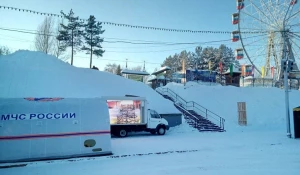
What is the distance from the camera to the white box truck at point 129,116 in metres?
18.3

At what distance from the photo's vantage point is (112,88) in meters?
26.4

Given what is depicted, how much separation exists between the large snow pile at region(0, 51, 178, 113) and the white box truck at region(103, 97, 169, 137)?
442 cm

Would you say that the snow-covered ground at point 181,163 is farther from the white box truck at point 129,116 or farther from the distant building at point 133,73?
the distant building at point 133,73

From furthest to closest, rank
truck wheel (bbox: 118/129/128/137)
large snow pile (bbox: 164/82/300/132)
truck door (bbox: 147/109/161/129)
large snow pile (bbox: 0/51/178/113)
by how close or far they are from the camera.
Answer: large snow pile (bbox: 164/82/300/132)
large snow pile (bbox: 0/51/178/113)
truck door (bbox: 147/109/161/129)
truck wheel (bbox: 118/129/128/137)

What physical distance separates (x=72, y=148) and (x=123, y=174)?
4.15 metres

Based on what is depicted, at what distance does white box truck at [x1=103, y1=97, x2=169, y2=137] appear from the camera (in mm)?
18328

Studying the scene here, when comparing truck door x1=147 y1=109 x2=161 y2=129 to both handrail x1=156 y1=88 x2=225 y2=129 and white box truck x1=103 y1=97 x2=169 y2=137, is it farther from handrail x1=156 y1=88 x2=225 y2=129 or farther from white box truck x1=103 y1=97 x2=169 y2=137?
handrail x1=156 y1=88 x2=225 y2=129

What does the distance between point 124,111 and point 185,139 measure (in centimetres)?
506

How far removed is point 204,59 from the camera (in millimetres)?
76125

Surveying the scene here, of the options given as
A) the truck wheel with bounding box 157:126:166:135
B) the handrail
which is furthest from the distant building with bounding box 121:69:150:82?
the truck wheel with bounding box 157:126:166:135

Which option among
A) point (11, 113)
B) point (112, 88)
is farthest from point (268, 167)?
point (112, 88)

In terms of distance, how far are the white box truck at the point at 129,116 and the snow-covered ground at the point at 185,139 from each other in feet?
3.03

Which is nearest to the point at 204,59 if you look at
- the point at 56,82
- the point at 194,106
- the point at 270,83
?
the point at 270,83

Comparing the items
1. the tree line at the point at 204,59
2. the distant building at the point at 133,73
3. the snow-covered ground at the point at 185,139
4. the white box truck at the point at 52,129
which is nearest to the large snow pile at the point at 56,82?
the snow-covered ground at the point at 185,139
